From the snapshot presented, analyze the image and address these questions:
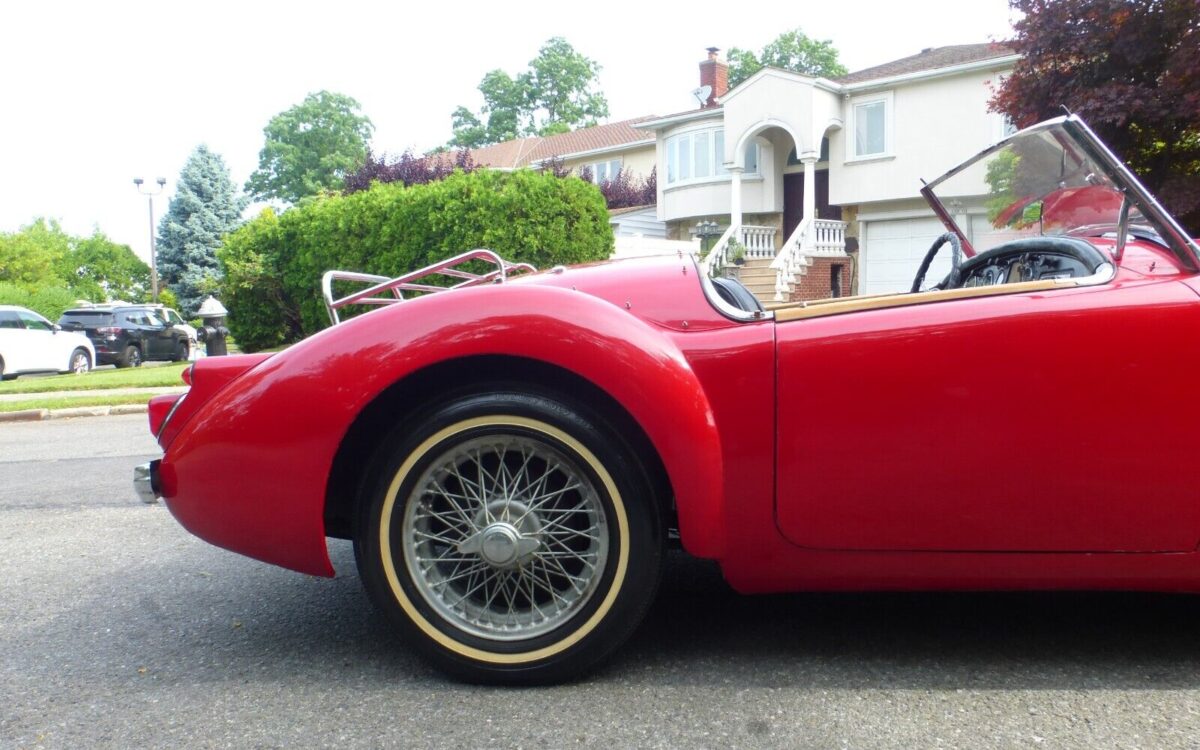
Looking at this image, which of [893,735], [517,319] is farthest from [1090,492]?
[517,319]

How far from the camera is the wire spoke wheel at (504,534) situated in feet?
7.45

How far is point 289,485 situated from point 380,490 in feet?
0.81

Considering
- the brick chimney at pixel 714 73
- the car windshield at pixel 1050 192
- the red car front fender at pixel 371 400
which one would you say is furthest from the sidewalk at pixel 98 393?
the brick chimney at pixel 714 73

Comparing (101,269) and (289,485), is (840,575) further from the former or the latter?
(101,269)

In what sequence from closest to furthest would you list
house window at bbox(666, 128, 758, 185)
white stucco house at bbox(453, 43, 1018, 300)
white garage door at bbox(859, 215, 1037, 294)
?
white garage door at bbox(859, 215, 1037, 294) < white stucco house at bbox(453, 43, 1018, 300) < house window at bbox(666, 128, 758, 185)

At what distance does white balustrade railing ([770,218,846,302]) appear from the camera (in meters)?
22.8

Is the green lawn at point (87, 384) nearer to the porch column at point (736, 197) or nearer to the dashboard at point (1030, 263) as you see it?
the dashboard at point (1030, 263)

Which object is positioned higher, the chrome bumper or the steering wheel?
the steering wheel

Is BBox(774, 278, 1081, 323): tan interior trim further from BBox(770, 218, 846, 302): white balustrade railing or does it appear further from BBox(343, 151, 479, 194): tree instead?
BBox(343, 151, 479, 194): tree

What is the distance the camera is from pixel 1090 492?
2160mm

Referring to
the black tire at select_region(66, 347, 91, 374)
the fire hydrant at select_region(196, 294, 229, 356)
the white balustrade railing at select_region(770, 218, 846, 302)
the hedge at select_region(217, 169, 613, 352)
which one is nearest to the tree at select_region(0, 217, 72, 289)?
the black tire at select_region(66, 347, 91, 374)

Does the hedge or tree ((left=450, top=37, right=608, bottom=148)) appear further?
tree ((left=450, top=37, right=608, bottom=148))

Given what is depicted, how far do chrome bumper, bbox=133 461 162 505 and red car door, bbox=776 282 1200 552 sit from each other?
165cm

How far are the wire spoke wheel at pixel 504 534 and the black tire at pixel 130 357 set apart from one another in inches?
890
